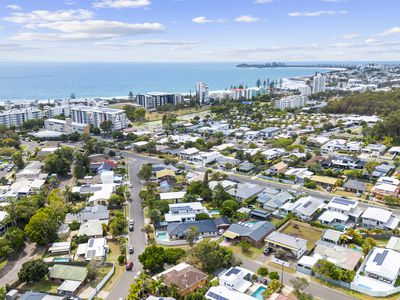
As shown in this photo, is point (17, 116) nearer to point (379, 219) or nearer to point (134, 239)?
point (134, 239)

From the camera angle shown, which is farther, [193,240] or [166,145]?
[166,145]

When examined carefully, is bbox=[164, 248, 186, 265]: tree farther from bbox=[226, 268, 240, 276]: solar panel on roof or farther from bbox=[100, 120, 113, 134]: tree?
bbox=[100, 120, 113, 134]: tree

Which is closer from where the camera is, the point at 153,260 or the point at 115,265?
the point at 153,260

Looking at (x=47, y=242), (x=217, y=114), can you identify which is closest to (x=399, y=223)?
(x=47, y=242)

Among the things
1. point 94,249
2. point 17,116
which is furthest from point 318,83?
point 94,249

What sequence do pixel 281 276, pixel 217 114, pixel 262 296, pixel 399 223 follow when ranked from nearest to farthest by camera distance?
1. pixel 262 296
2. pixel 281 276
3. pixel 399 223
4. pixel 217 114

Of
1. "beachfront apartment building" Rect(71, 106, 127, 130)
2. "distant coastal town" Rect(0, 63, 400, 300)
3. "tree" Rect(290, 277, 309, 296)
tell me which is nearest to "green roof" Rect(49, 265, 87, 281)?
"distant coastal town" Rect(0, 63, 400, 300)

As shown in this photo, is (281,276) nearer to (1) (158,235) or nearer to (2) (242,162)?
(1) (158,235)

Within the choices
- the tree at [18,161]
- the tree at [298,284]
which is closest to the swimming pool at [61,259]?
the tree at [298,284]
